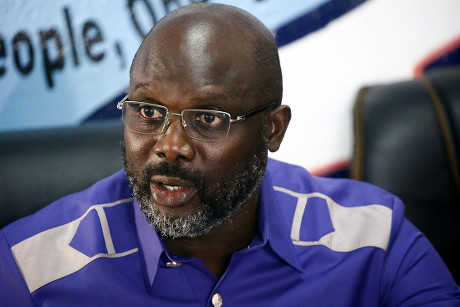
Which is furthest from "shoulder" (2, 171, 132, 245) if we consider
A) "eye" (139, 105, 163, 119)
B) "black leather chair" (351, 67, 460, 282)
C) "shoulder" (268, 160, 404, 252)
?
"black leather chair" (351, 67, 460, 282)

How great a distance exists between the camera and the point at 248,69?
104cm

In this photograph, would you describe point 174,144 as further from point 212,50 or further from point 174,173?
point 212,50

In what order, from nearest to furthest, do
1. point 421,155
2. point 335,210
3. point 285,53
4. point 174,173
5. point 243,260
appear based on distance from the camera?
point 174,173 < point 243,260 < point 335,210 < point 421,155 < point 285,53

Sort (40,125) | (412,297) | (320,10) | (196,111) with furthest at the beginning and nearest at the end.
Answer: (320,10), (40,125), (412,297), (196,111)

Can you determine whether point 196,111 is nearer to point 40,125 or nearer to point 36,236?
point 36,236

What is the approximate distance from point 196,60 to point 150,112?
0.39ft

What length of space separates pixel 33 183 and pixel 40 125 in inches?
11.6

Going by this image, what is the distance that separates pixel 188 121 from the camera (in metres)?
0.99

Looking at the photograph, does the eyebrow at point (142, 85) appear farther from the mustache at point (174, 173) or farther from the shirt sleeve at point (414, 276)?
the shirt sleeve at point (414, 276)

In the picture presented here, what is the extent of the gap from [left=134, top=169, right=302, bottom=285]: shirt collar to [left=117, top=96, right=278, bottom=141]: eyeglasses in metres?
0.18

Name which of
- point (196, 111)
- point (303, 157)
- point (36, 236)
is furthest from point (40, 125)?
point (303, 157)

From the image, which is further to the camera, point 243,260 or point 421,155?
point 421,155

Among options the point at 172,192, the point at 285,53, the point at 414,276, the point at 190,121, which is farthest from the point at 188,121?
the point at 285,53

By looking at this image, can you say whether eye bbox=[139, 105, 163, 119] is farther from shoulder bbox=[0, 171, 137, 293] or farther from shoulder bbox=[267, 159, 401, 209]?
shoulder bbox=[267, 159, 401, 209]
